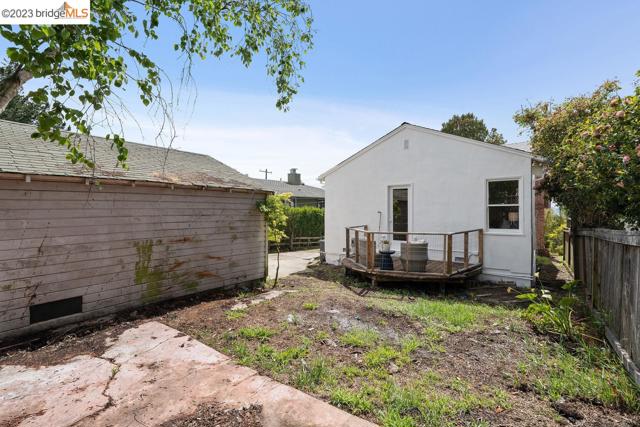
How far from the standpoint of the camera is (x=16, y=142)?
5770mm

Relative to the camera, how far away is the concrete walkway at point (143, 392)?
9.21ft

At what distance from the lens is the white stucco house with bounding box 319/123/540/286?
26.9ft

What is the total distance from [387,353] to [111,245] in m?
5.23

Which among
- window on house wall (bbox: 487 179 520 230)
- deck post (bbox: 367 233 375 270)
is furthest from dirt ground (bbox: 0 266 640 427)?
window on house wall (bbox: 487 179 520 230)

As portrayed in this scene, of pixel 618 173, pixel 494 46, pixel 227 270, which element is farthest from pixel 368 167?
pixel 618 173

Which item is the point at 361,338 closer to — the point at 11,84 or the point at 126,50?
the point at 126,50

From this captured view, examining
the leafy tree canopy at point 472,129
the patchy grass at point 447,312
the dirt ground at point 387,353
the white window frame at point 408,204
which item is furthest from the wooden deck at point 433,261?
the leafy tree canopy at point 472,129

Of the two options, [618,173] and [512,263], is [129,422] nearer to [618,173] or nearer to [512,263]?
[618,173]

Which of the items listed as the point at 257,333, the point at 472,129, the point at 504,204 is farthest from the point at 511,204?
the point at 472,129

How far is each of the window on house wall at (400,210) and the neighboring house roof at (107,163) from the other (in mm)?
4706

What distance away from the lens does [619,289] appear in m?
3.82

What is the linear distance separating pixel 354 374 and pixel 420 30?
8559 millimetres

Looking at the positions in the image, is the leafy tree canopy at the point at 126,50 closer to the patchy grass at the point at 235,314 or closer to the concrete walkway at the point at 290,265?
the patchy grass at the point at 235,314

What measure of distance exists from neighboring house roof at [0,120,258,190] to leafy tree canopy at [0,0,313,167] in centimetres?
66
